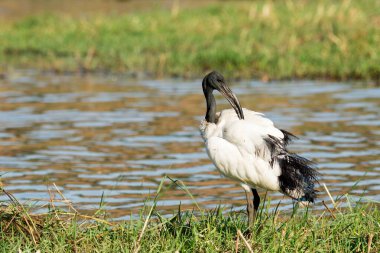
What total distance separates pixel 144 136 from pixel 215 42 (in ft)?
23.9

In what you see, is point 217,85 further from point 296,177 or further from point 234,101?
point 296,177

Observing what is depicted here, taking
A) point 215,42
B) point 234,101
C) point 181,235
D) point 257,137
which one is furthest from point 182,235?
point 215,42

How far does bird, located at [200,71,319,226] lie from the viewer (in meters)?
6.62

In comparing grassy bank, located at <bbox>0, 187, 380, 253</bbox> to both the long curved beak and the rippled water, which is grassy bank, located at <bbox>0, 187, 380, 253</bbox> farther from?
the long curved beak

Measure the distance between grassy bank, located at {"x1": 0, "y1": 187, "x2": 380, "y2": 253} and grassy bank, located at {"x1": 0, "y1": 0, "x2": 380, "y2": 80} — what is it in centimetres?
1022

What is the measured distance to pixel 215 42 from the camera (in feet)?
64.3

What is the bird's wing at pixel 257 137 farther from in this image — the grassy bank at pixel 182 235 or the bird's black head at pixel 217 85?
the grassy bank at pixel 182 235

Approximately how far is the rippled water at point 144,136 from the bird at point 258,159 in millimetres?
493

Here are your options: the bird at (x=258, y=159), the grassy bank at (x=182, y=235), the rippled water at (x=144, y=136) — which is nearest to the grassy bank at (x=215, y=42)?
the rippled water at (x=144, y=136)

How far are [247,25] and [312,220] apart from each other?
571 inches

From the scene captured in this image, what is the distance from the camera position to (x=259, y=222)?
6742 millimetres

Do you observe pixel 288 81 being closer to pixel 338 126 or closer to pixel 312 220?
pixel 338 126

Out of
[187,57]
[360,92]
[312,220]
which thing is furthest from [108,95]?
[312,220]

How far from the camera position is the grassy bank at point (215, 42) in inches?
684
